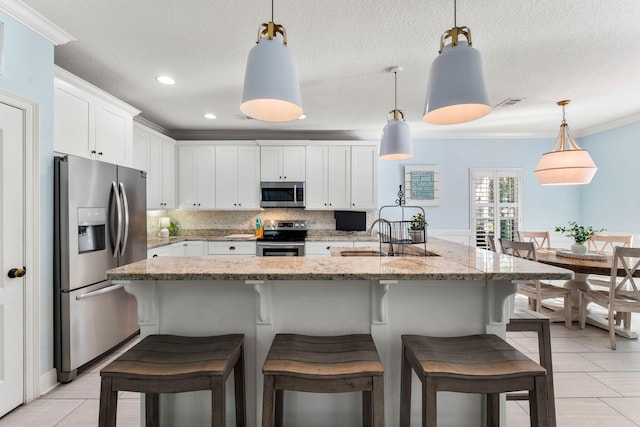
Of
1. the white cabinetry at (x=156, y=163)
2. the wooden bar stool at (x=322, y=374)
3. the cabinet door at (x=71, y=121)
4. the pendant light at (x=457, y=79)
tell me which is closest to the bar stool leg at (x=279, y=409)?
the wooden bar stool at (x=322, y=374)

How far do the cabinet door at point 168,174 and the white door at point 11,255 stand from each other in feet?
8.00

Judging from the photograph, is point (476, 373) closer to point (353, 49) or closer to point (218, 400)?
point (218, 400)

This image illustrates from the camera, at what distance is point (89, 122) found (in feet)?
9.04

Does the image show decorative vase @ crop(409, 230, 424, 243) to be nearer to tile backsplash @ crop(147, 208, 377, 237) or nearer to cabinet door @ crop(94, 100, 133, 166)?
cabinet door @ crop(94, 100, 133, 166)

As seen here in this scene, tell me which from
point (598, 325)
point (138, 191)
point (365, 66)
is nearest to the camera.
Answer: point (365, 66)

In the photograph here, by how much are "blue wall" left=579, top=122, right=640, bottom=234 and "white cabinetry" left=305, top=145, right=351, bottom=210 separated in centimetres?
394

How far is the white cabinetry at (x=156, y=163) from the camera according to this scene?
3.97 m

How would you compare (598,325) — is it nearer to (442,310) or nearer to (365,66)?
(442,310)

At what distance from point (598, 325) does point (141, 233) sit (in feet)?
16.4

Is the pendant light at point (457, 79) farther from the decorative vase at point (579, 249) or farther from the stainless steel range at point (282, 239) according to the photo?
the stainless steel range at point (282, 239)

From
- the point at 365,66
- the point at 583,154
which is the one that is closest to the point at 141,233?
the point at 365,66

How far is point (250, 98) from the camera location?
131 centimetres

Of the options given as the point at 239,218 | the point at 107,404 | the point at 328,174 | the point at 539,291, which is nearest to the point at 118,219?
the point at 107,404

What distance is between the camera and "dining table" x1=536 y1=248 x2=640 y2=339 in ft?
9.97
